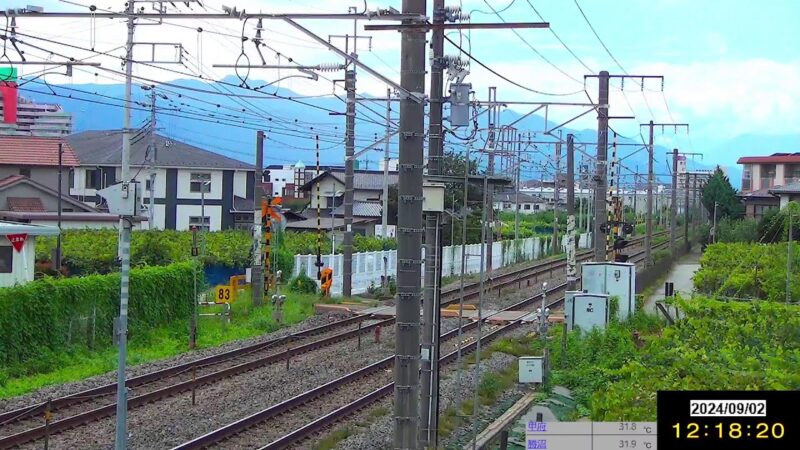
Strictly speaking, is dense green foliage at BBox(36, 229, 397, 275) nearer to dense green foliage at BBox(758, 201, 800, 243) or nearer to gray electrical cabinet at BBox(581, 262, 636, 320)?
gray electrical cabinet at BBox(581, 262, 636, 320)

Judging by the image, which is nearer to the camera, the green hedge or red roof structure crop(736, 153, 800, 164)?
the green hedge

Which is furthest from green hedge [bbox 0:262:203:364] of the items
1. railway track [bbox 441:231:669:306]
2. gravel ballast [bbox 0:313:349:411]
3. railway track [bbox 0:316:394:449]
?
railway track [bbox 441:231:669:306]

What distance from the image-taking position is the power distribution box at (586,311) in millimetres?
20234

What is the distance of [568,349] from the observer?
60.1 feet

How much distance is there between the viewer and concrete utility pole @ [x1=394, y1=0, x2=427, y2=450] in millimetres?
9797

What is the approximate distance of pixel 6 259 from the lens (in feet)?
68.8

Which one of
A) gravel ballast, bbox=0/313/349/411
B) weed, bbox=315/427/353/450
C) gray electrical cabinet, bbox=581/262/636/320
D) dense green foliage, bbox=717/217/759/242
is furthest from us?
dense green foliage, bbox=717/217/759/242

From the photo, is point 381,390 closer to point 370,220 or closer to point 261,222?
point 261,222

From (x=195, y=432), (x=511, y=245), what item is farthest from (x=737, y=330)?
(x=511, y=245)

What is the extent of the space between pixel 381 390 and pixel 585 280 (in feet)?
28.9

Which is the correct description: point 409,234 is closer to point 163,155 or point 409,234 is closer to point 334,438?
point 334,438

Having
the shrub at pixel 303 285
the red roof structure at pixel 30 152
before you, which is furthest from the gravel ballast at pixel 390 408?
the red roof structure at pixel 30 152

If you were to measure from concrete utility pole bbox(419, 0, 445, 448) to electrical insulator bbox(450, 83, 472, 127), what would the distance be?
1088 mm
